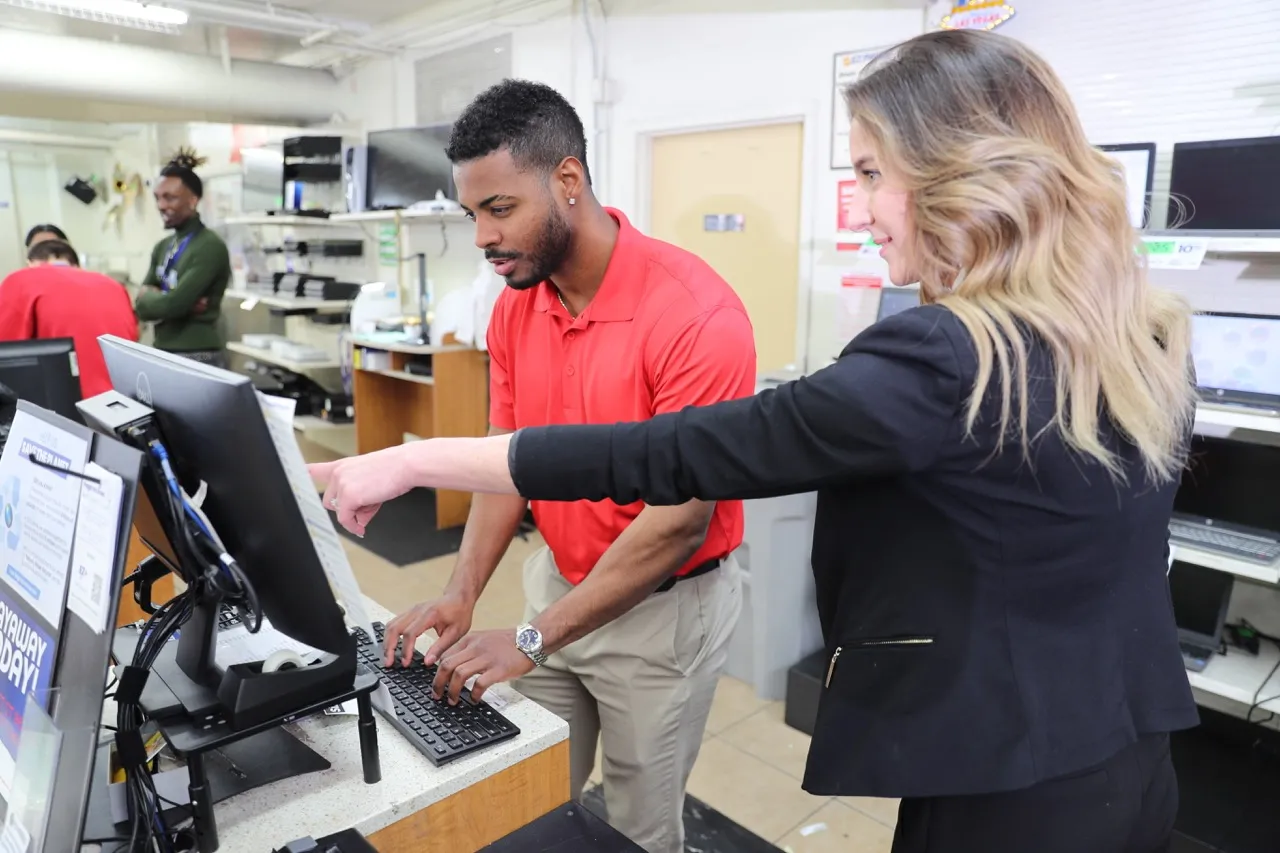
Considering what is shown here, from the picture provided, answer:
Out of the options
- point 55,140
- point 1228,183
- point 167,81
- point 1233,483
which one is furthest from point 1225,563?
point 55,140

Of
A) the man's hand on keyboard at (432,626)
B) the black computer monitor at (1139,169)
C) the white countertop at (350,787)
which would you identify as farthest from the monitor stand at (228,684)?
the black computer monitor at (1139,169)

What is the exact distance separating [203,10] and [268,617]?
4282 mm

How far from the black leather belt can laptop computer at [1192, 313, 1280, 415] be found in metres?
1.37

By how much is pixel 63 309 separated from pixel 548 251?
2.53m

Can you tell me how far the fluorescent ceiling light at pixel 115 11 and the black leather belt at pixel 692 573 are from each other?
409cm

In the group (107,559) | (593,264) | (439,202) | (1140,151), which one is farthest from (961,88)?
(439,202)

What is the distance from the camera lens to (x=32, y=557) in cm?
80

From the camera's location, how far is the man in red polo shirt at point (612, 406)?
4.06ft

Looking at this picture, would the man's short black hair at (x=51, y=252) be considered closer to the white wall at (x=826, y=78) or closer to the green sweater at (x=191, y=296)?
the green sweater at (x=191, y=296)

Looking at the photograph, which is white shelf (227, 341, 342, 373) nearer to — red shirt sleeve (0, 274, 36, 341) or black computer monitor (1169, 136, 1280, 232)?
red shirt sleeve (0, 274, 36, 341)

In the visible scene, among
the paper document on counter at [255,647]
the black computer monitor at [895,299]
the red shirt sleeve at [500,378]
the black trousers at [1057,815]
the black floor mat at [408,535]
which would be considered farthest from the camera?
the black floor mat at [408,535]

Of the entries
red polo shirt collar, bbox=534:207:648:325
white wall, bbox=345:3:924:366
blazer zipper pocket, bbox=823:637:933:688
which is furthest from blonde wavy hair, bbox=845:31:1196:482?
white wall, bbox=345:3:924:366

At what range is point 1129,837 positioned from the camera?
84 cm

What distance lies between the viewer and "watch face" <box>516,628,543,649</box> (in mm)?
1171
